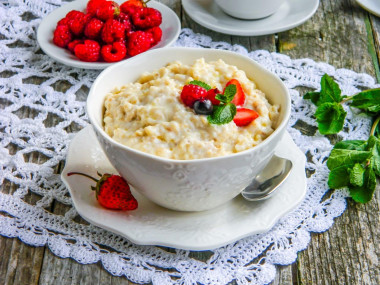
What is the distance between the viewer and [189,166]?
143cm

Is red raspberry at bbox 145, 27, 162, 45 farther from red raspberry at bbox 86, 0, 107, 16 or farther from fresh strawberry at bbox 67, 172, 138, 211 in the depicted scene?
fresh strawberry at bbox 67, 172, 138, 211

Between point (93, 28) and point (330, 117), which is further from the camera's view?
point (93, 28)

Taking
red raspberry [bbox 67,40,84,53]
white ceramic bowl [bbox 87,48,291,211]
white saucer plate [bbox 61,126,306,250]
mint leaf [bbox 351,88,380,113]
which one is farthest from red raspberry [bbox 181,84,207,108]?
red raspberry [bbox 67,40,84,53]

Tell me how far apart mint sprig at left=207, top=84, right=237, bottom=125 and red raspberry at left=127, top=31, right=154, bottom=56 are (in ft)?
2.99

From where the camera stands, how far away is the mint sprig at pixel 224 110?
5.10 ft

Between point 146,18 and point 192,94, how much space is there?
1036 millimetres

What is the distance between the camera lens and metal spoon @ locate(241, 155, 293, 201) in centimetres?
171

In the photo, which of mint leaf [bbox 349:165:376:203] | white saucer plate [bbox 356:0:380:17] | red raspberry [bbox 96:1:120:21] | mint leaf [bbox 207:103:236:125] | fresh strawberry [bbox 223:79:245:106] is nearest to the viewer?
mint leaf [bbox 207:103:236:125]

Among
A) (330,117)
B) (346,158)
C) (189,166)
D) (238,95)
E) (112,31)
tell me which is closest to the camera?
(189,166)

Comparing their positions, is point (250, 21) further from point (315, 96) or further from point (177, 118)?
point (177, 118)

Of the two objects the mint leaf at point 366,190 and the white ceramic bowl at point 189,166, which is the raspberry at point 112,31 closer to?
the white ceramic bowl at point 189,166

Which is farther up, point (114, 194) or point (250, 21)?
point (114, 194)

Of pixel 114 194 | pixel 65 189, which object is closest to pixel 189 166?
pixel 114 194

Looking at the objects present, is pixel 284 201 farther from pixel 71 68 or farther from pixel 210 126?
pixel 71 68
